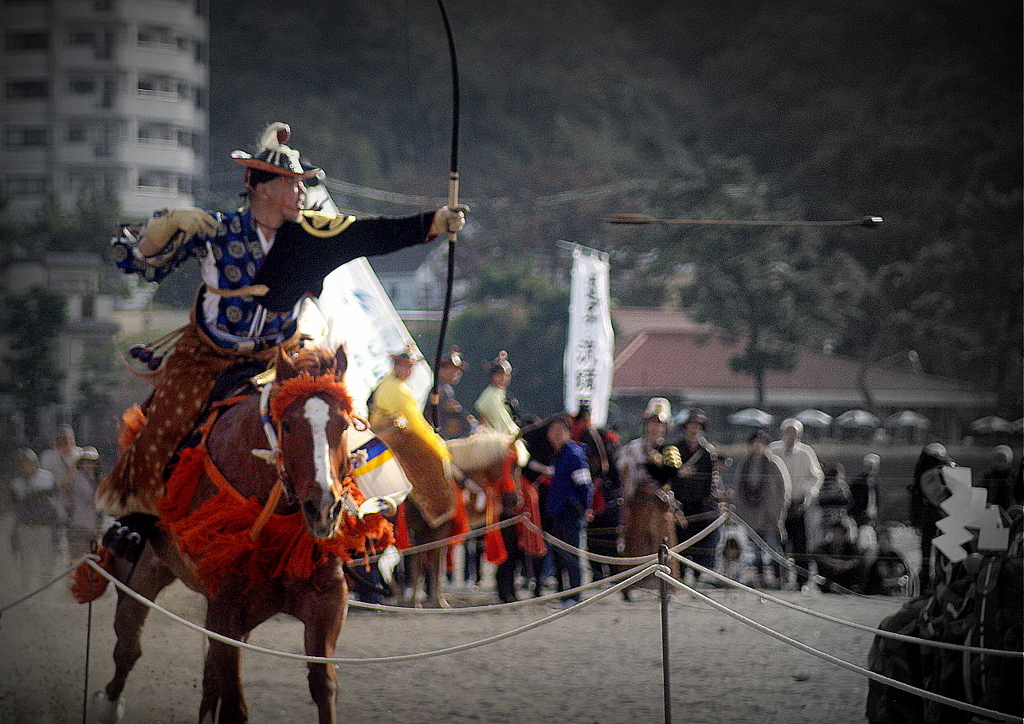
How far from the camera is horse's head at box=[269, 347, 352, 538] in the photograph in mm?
4402

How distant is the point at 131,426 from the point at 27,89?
1696 centimetres

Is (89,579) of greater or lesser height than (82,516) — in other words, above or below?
above

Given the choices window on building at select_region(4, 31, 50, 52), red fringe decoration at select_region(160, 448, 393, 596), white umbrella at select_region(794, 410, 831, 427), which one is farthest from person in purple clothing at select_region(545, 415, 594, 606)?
white umbrella at select_region(794, 410, 831, 427)

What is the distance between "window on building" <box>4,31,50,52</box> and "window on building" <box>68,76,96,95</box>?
71cm

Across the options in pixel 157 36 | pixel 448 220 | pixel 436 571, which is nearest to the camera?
pixel 448 220

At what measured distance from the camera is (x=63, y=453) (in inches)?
393

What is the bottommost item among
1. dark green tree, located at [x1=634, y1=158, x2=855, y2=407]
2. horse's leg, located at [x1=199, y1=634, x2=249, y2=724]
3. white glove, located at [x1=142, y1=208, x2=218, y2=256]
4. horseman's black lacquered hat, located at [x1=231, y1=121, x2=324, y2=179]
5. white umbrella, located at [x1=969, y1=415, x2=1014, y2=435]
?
horse's leg, located at [x1=199, y1=634, x2=249, y2=724]

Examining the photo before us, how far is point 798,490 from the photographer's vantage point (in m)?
10.4

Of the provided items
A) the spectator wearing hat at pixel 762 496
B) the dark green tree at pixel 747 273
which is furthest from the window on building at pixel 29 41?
the spectator wearing hat at pixel 762 496

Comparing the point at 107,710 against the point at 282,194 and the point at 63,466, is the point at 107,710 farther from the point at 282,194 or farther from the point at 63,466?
the point at 63,466

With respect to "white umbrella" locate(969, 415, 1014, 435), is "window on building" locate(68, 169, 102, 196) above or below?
above

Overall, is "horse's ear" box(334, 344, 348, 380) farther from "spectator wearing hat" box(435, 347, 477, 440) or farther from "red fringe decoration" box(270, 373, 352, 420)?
"spectator wearing hat" box(435, 347, 477, 440)

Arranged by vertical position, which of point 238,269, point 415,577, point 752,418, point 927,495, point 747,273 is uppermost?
point 747,273

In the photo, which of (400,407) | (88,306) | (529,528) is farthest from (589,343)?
(88,306)
